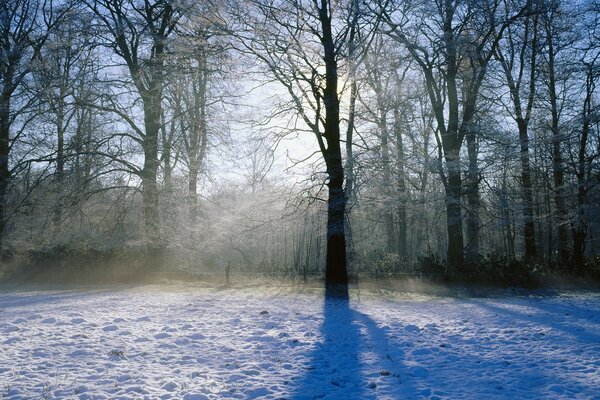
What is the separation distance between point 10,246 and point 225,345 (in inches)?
620

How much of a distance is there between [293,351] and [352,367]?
1.04 meters

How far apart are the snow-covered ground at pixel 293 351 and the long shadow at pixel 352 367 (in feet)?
0.07

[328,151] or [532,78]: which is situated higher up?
[532,78]

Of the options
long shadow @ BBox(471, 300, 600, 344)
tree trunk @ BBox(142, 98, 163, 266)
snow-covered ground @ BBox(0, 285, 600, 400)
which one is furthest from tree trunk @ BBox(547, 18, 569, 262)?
tree trunk @ BBox(142, 98, 163, 266)

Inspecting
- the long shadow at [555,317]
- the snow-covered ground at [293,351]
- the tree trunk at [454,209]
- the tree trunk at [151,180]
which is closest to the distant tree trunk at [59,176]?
the tree trunk at [151,180]

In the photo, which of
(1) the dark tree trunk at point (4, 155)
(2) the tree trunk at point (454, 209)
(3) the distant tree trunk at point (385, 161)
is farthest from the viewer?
(1) the dark tree trunk at point (4, 155)

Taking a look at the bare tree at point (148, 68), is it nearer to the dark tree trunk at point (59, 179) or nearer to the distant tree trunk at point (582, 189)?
the dark tree trunk at point (59, 179)

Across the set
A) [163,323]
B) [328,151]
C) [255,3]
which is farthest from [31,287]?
[255,3]

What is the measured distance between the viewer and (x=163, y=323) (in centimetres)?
816

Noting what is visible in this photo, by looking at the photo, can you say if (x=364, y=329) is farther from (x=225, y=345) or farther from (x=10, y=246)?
(x=10, y=246)

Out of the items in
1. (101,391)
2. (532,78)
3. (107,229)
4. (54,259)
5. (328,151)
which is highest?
(532,78)

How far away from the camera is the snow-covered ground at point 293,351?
16.5ft

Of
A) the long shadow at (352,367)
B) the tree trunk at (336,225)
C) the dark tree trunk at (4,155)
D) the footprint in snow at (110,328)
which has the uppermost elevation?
the dark tree trunk at (4,155)

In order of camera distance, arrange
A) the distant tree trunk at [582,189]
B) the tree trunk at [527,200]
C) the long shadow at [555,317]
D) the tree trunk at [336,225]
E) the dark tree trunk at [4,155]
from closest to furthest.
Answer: the long shadow at [555,317] → the distant tree trunk at [582,189] → the tree trunk at [336,225] → the dark tree trunk at [4,155] → the tree trunk at [527,200]
